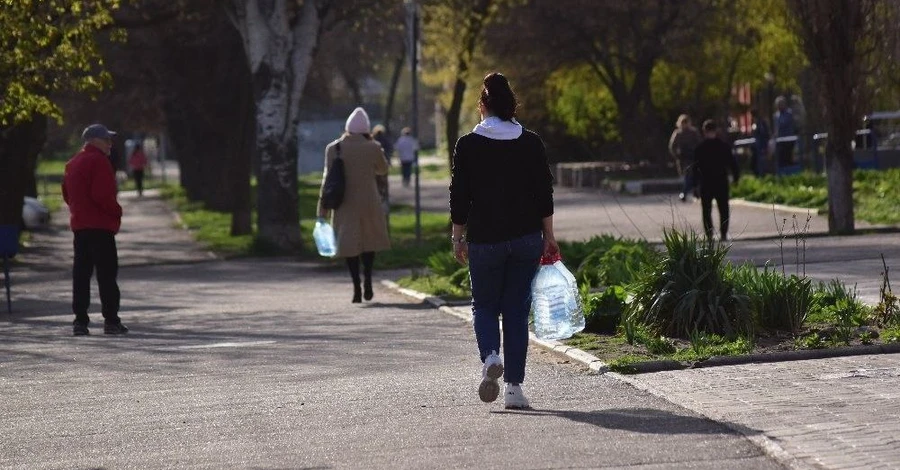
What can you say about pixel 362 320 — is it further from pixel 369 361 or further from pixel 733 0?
pixel 733 0

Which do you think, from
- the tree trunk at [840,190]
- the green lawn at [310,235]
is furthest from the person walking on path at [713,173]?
the green lawn at [310,235]

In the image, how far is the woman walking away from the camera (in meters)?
9.16

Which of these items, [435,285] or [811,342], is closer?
[811,342]

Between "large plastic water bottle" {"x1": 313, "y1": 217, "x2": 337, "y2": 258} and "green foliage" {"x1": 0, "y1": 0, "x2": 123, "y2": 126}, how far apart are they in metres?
3.22

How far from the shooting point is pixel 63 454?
27.6 ft

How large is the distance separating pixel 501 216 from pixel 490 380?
87 centimetres

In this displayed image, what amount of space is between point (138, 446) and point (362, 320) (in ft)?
22.0

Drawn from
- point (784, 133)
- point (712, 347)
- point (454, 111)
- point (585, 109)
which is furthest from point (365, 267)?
point (585, 109)

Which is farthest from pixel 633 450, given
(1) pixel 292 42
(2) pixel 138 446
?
(1) pixel 292 42

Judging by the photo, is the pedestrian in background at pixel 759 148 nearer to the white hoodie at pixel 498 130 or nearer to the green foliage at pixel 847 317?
the green foliage at pixel 847 317

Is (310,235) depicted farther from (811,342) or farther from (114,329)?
(811,342)

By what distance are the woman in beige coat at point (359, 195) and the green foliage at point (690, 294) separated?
5.51 m

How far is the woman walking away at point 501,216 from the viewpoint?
361 inches

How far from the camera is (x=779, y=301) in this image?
11273 millimetres
